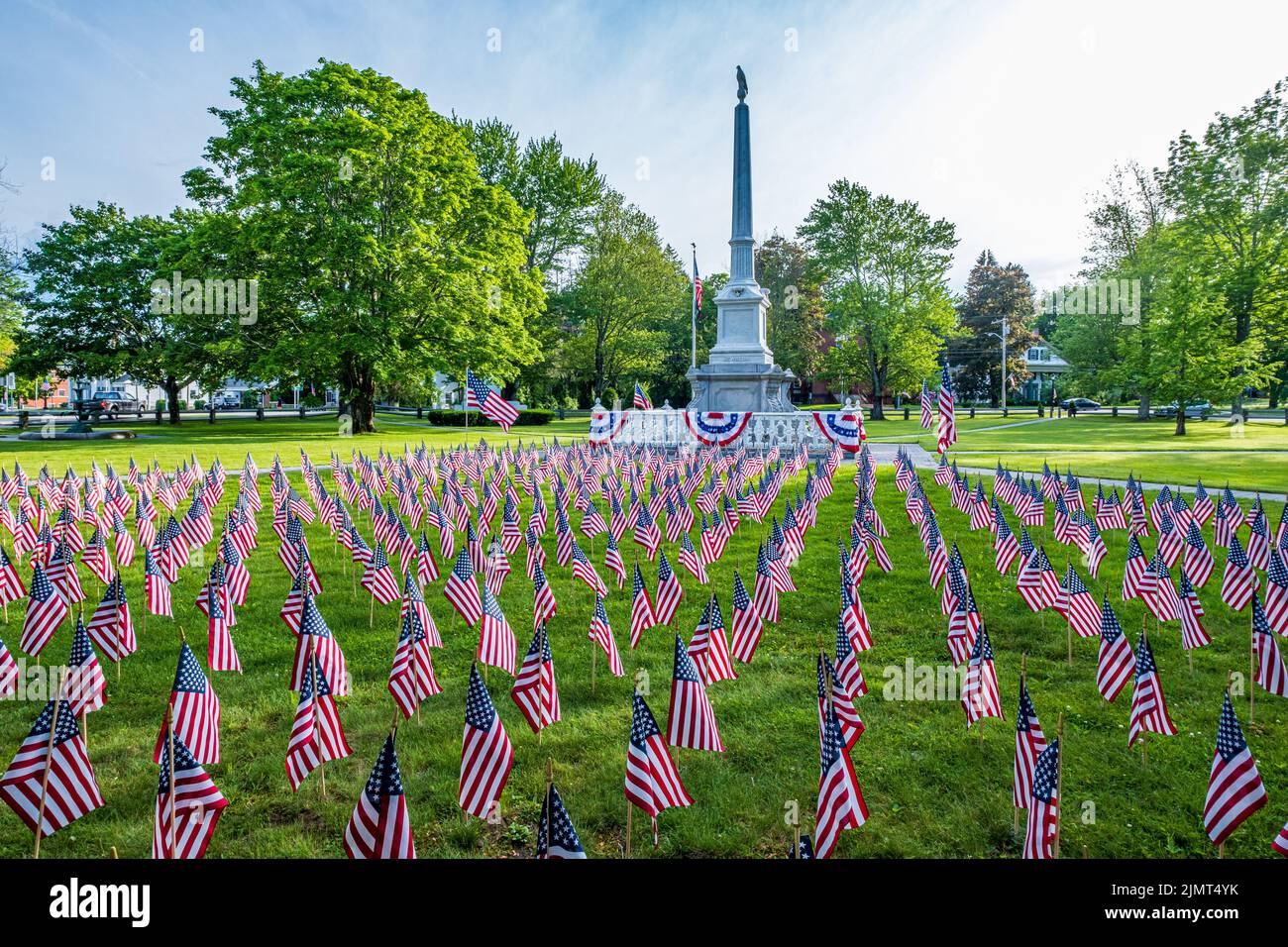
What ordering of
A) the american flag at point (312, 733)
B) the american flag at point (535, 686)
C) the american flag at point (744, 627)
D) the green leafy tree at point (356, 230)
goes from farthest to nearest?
the green leafy tree at point (356, 230), the american flag at point (744, 627), the american flag at point (535, 686), the american flag at point (312, 733)

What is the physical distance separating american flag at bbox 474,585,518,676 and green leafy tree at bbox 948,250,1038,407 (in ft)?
240

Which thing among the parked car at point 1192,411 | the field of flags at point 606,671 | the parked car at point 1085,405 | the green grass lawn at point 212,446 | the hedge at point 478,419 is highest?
the parked car at point 1085,405

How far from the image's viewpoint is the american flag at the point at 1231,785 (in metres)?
3.42

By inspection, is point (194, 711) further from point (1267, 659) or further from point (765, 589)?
point (1267, 659)

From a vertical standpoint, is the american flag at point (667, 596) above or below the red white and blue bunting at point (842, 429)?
below

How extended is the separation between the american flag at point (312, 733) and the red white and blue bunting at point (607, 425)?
2239cm

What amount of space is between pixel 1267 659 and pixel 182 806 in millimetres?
7264

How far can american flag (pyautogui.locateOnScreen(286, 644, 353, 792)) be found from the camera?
418 cm

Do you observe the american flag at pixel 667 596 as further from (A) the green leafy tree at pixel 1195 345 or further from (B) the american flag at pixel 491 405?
(A) the green leafy tree at pixel 1195 345

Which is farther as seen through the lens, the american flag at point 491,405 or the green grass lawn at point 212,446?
the green grass lawn at point 212,446

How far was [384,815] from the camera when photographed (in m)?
3.12

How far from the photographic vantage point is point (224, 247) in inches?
1278

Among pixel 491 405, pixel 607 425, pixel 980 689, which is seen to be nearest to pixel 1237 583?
pixel 980 689

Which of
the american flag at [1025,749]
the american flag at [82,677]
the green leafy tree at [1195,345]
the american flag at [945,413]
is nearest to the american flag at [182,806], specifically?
the american flag at [82,677]
